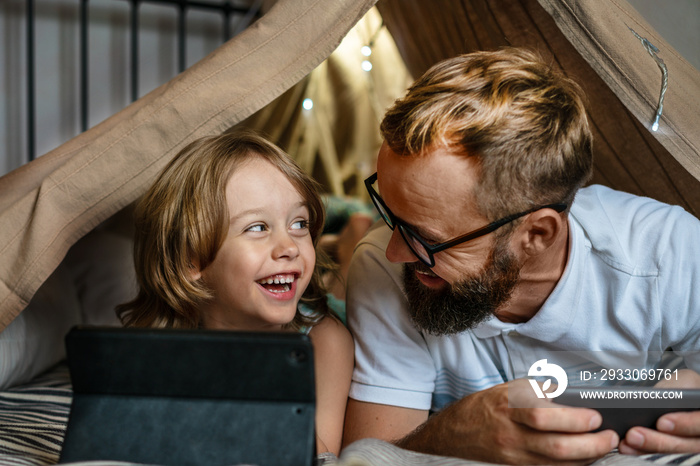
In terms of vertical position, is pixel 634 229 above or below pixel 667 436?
above

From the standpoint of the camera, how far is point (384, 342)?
47.9 inches

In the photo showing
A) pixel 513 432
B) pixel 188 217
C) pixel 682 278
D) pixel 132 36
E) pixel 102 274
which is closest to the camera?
pixel 513 432

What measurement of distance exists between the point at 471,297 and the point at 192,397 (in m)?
0.54

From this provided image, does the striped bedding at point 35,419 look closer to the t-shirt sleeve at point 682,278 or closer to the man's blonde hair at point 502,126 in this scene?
the man's blonde hair at point 502,126

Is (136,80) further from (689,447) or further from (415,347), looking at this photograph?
(689,447)

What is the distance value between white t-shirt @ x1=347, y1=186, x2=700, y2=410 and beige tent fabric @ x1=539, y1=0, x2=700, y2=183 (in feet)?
0.52

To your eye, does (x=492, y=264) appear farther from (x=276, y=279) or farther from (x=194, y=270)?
(x=194, y=270)

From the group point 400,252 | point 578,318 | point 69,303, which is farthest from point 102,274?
point 578,318

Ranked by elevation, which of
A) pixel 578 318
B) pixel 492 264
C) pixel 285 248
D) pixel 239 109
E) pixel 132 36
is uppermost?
pixel 132 36

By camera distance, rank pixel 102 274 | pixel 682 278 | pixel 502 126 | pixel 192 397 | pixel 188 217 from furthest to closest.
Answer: pixel 102 274
pixel 188 217
pixel 682 278
pixel 502 126
pixel 192 397

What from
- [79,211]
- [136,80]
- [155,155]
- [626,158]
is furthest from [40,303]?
[626,158]

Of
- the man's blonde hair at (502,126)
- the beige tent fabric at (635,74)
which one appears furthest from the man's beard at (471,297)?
the beige tent fabric at (635,74)

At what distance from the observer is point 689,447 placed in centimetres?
84

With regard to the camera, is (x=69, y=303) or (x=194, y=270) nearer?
(x=194, y=270)
